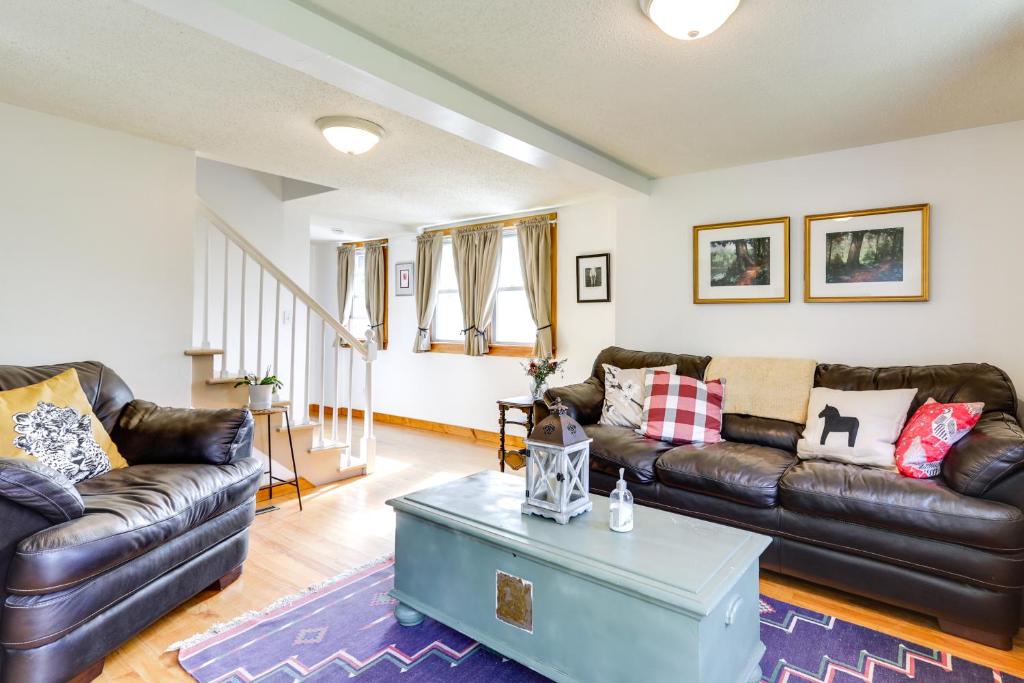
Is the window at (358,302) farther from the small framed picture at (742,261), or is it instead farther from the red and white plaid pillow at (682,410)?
the red and white plaid pillow at (682,410)

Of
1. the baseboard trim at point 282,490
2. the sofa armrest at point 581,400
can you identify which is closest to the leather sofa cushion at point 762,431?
the sofa armrest at point 581,400

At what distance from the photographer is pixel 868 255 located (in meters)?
3.13

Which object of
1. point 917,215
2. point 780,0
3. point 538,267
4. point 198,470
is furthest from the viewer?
point 538,267

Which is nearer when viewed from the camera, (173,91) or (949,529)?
(949,529)

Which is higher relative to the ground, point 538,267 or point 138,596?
point 538,267

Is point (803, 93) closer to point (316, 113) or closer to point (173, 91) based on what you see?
point (316, 113)

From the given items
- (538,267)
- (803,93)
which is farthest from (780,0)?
(538,267)

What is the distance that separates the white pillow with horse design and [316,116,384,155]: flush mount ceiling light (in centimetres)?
277

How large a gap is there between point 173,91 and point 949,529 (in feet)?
12.3

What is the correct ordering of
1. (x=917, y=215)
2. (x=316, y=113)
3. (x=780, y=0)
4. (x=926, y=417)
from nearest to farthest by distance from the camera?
(x=780, y=0) < (x=926, y=417) < (x=316, y=113) < (x=917, y=215)

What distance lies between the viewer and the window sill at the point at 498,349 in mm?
5135

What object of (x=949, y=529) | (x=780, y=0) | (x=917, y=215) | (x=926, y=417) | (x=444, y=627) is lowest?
(x=444, y=627)

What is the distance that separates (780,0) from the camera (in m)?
1.76

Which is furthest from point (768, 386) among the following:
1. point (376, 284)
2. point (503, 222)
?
point (376, 284)
